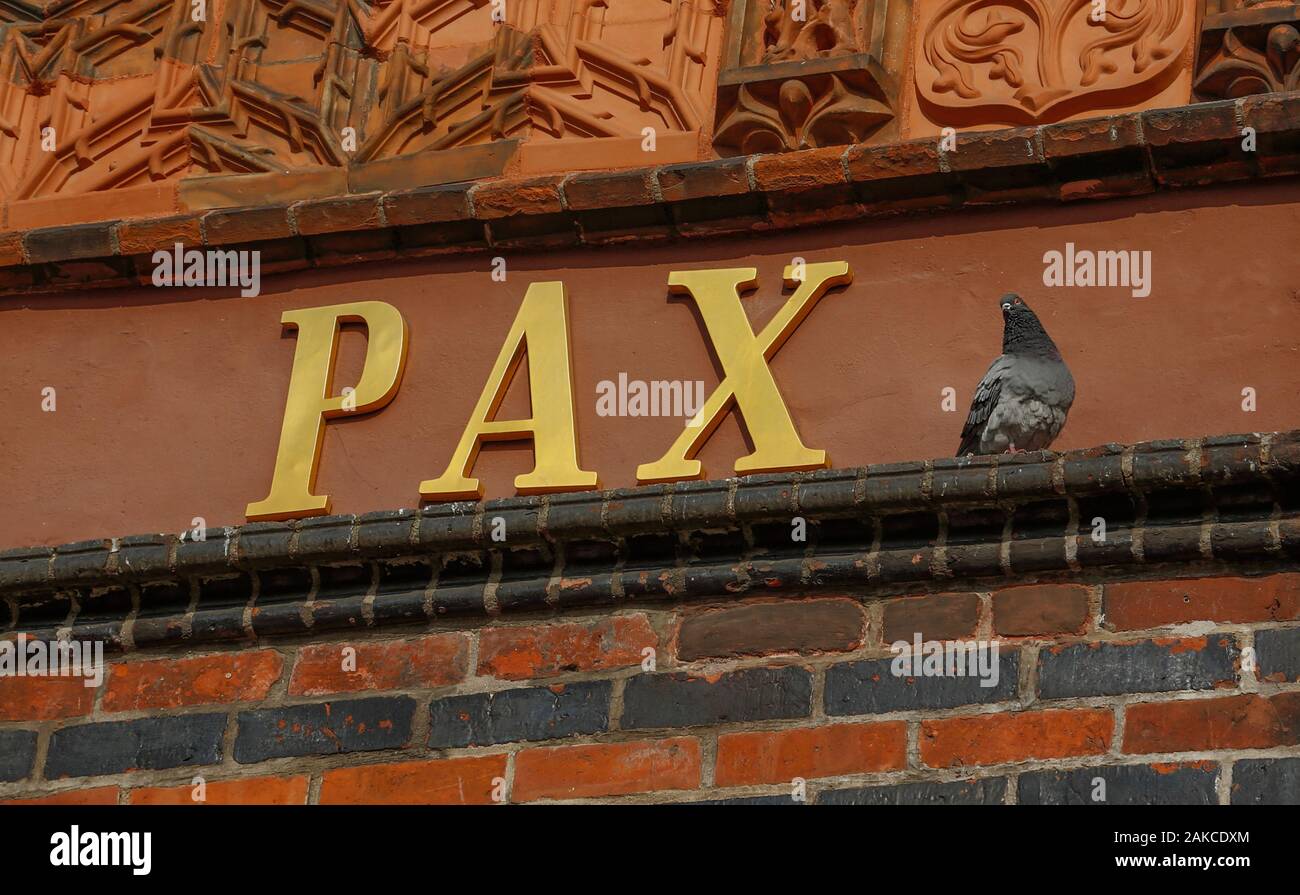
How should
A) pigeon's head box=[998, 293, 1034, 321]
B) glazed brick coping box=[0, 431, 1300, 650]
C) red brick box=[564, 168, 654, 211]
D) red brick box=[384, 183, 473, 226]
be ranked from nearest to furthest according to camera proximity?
glazed brick coping box=[0, 431, 1300, 650] → pigeon's head box=[998, 293, 1034, 321] → red brick box=[564, 168, 654, 211] → red brick box=[384, 183, 473, 226]

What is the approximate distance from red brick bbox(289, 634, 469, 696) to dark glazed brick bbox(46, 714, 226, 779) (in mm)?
222

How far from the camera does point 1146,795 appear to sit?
591 cm

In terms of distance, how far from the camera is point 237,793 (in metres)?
6.64

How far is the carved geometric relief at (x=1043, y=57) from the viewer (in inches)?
278

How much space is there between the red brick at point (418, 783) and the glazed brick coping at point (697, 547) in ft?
1.25

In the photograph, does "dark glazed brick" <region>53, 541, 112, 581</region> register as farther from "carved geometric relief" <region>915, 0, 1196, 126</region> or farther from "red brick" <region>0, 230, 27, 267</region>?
"carved geometric relief" <region>915, 0, 1196, 126</region>

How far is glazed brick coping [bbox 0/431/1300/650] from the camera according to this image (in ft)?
20.4

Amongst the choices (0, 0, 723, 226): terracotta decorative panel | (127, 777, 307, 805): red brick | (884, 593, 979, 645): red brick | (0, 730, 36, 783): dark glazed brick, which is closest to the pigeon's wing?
(884, 593, 979, 645): red brick

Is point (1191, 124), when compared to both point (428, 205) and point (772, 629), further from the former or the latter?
point (428, 205)

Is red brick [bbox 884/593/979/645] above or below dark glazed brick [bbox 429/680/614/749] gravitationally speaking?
above

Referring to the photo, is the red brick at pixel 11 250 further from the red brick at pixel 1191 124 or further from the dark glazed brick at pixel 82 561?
the red brick at pixel 1191 124

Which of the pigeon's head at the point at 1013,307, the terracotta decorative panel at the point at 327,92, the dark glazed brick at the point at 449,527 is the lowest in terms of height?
the dark glazed brick at the point at 449,527

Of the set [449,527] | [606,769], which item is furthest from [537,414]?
[606,769]

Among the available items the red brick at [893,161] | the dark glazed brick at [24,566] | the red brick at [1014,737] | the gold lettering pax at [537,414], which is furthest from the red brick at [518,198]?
the red brick at [1014,737]
